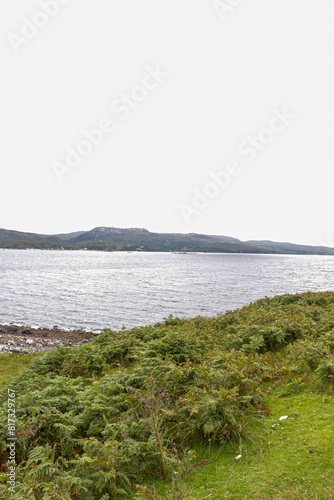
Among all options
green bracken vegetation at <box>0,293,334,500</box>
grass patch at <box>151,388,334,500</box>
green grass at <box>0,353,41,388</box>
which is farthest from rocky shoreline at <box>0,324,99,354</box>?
grass patch at <box>151,388,334,500</box>

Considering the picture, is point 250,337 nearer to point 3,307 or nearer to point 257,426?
point 257,426

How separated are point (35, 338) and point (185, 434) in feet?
85.3

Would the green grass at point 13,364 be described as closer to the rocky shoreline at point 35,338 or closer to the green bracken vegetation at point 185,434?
the rocky shoreline at point 35,338

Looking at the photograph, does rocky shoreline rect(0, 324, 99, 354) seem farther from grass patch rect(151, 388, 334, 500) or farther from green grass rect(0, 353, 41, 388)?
grass patch rect(151, 388, 334, 500)

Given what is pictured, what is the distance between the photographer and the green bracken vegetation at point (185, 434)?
4742 millimetres

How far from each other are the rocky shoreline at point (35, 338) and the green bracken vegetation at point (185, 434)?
16.7 meters

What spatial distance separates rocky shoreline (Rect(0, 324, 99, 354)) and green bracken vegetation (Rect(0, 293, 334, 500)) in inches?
657

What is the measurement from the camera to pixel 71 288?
6141 cm

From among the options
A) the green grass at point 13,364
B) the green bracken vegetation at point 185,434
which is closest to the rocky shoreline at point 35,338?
the green grass at point 13,364

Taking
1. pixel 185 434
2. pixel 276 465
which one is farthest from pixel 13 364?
pixel 276 465

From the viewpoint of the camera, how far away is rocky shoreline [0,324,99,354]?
2425 cm

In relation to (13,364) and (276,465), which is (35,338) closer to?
(13,364)

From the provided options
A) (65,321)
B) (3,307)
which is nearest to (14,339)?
(65,321)

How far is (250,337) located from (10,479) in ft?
32.3
